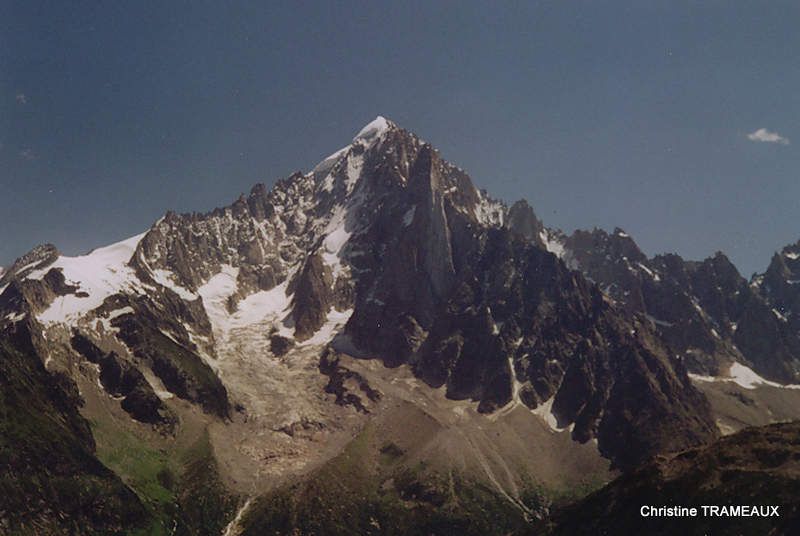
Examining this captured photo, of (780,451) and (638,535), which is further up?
(780,451)

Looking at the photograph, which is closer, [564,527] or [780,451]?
[780,451]

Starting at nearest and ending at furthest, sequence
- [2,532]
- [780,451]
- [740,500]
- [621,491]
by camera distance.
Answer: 1. [740,500]
2. [780,451]
3. [621,491]
4. [2,532]

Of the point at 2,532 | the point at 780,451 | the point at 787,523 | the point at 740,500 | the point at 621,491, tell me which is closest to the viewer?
the point at 787,523

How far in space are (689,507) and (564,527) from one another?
104 ft

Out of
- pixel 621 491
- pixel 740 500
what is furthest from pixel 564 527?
pixel 740 500

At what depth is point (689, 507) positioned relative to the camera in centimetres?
12700

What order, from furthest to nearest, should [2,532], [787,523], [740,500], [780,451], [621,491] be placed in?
[2,532] → [621,491] → [780,451] → [740,500] → [787,523]

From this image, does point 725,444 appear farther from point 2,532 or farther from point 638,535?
point 2,532

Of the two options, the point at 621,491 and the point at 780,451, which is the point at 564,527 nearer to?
the point at 621,491

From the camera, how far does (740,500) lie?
409 ft

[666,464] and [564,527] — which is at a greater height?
[666,464]

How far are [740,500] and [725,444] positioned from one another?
76.9ft

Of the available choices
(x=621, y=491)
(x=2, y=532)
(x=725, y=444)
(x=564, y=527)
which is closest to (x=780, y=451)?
(x=725, y=444)

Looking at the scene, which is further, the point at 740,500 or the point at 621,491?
the point at 621,491
